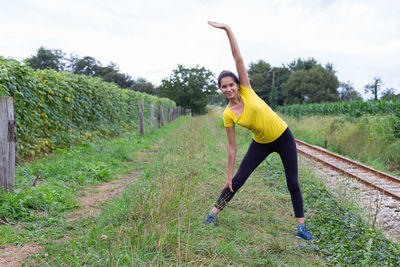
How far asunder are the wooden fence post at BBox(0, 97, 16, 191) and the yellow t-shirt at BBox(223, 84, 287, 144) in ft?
9.49

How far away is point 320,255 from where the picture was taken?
2.92 m

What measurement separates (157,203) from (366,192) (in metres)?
4.44

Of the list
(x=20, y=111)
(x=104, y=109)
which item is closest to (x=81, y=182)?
(x=20, y=111)

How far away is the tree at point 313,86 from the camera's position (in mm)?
49062

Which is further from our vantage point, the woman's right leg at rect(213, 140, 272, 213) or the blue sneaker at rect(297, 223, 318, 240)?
the woman's right leg at rect(213, 140, 272, 213)

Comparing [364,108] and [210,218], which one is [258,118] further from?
[364,108]

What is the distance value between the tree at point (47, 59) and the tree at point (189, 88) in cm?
2813

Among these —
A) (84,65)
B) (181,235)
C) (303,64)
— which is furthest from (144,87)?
(181,235)

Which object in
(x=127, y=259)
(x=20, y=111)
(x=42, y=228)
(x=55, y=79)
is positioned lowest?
(x=42, y=228)

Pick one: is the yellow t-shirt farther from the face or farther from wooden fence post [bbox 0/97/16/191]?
wooden fence post [bbox 0/97/16/191]

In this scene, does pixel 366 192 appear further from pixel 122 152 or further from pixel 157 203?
pixel 122 152

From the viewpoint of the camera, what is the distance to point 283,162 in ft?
10.7

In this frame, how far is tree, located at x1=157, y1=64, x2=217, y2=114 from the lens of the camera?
4806cm

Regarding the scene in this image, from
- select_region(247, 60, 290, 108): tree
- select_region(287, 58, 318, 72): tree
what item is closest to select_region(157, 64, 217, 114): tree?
select_region(247, 60, 290, 108): tree
